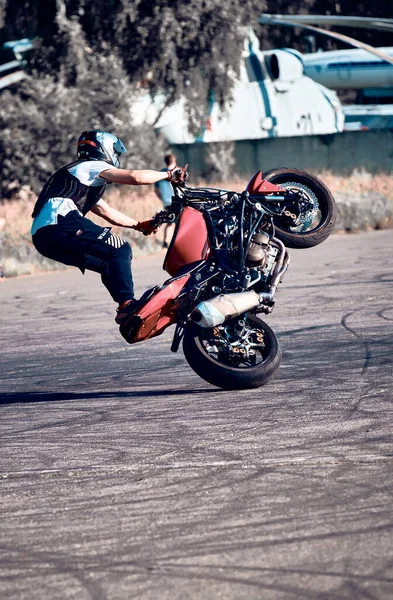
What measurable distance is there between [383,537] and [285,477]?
102 centimetres

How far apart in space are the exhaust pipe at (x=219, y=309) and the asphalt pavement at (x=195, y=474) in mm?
566

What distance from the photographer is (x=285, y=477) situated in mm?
4969

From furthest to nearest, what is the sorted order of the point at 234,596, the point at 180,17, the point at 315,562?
the point at 180,17 → the point at 315,562 → the point at 234,596

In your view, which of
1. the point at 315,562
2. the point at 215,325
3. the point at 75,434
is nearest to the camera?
the point at 315,562

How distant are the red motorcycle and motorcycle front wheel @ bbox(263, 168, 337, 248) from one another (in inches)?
10.2

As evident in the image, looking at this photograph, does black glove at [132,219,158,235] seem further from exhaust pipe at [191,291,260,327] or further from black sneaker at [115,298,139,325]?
exhaust pipe at [191,291,260,327]

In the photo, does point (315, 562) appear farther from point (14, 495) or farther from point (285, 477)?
point (14, 495)

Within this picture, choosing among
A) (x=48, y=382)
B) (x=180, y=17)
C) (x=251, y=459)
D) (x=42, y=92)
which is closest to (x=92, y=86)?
(x=42, y=92)

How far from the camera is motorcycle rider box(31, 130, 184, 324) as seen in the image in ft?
24.1

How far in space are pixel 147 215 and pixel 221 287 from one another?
17733 mm

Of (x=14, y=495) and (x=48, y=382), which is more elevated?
(x=14, y=495)

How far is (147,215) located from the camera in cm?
2500

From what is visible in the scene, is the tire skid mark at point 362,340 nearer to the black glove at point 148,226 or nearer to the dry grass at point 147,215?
the black glove at point 148,226

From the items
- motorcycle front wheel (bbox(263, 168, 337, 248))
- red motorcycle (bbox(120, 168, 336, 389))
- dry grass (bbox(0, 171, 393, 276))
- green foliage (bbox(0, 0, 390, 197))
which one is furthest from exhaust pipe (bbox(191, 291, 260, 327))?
green foliage (bbox(0, 0, 390, 197))
